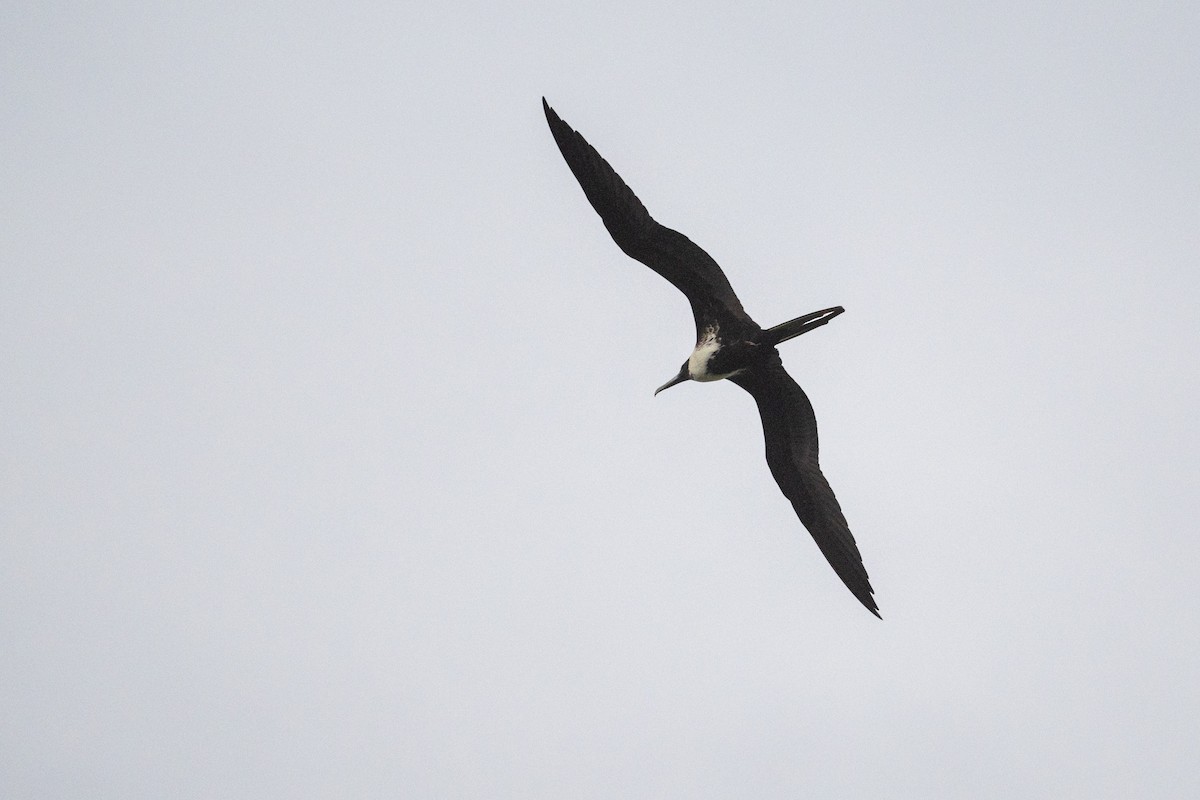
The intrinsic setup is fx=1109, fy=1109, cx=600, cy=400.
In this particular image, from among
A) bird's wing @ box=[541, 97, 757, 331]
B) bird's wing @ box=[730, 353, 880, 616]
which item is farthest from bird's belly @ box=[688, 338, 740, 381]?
bird's wing @ box=[541, 97, 757, 331]

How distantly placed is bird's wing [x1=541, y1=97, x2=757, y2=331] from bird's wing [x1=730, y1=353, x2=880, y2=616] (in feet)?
2.68

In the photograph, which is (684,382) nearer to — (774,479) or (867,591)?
A: (774,479)

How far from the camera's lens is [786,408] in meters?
12.1

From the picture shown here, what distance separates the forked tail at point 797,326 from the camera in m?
10.5

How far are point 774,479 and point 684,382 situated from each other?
148 cm

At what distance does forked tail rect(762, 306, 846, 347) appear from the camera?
34.6ft

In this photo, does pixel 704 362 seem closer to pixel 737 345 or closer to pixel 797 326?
pixel 737 345

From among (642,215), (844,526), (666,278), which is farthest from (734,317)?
(844,526)

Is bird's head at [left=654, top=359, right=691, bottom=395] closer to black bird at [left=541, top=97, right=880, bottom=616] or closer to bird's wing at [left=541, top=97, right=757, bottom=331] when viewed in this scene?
black bird at [left=541, top=97, right=880, bottom=616]

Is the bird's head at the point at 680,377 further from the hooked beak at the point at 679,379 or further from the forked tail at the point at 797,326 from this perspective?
the forked tail at the point at 797,326

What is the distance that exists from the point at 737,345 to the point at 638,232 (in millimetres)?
1605

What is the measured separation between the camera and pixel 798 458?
12.2 meters

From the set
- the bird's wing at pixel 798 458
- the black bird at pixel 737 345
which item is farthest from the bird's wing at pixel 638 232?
the bird's wing at pixel 798 458

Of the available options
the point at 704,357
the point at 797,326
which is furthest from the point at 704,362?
the point at 797,326
